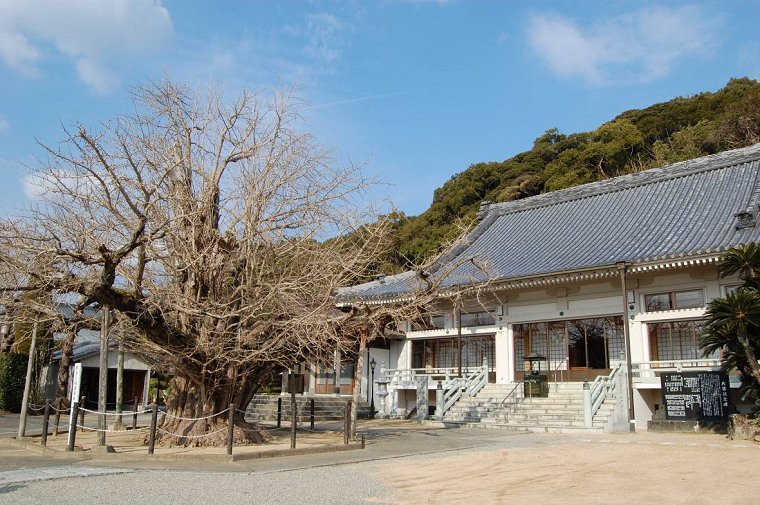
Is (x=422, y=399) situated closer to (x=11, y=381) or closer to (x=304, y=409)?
(x=304, y=409)

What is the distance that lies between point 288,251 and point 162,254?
104 inches

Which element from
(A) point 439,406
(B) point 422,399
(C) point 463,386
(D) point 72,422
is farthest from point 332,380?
(D) point 72,422

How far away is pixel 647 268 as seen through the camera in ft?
62.2

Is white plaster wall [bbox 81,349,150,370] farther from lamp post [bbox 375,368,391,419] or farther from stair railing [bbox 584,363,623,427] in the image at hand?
stair railing [bbox 584,363,623,427]

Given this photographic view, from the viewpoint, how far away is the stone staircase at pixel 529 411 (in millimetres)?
17000

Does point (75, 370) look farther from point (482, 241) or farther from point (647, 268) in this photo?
point (482, 241)

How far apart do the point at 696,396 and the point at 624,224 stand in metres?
9.15

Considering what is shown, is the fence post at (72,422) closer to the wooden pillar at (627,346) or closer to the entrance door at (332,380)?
the wooden pillar at (627,346)

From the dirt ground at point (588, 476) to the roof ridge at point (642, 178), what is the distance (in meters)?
15.3

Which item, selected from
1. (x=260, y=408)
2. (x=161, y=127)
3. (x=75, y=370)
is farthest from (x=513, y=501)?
(x=260, y=408)

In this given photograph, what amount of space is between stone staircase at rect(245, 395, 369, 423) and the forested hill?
598 inches

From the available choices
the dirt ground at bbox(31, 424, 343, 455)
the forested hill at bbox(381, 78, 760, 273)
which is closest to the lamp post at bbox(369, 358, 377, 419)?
the dirt ground at bbox(31, 424, 343, 455)

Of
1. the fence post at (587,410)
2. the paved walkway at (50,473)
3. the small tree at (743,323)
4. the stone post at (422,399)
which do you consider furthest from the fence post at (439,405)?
the paved walkway at (50,473)

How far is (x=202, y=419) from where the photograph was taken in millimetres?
12055
